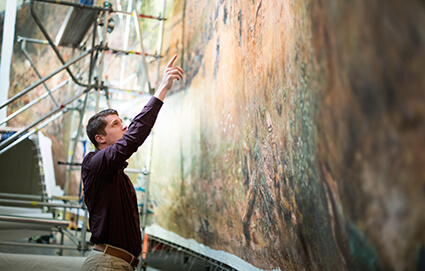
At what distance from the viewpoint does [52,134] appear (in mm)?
9852

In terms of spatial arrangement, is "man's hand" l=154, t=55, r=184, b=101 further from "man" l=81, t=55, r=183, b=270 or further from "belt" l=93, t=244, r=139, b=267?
"belt" l=93, t=244, r=139, b=267

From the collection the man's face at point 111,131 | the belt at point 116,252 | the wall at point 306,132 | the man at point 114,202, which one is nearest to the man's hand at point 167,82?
the man at point 114,202

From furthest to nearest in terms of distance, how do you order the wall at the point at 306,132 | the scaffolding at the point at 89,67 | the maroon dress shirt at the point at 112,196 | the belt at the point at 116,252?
the scaffolding at the point at 89,67
the belt at the point at 116,252
the maroon dress shirt at the point at 112,196
the wall at the point at 306,132

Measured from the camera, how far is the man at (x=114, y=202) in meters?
2.68

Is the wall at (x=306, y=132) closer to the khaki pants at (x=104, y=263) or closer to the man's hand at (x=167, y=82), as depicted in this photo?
the man's hand at (x=167, y=82)

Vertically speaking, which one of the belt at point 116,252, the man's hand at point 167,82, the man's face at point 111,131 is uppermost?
the man's hand at point 167,82

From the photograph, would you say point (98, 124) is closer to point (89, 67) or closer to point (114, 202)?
point (114, 202)

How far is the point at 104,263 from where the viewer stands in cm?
276

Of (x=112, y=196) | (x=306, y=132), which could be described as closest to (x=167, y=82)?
(x=112, y=196)

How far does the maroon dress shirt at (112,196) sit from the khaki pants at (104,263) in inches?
2.9

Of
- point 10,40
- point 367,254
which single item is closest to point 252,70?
point 367,254

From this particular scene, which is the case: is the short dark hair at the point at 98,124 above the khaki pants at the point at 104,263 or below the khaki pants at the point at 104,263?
above

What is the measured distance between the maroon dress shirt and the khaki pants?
7 centimetres

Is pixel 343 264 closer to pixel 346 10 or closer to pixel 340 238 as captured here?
pixel 340 238
